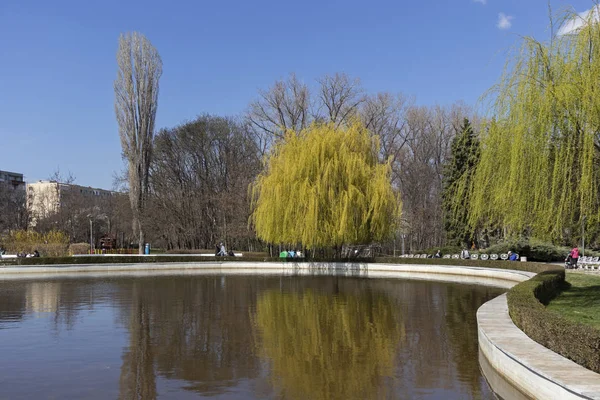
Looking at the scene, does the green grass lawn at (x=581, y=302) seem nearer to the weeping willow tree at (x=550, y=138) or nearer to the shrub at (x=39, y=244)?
the weeping willow tree at (x=550, y=138)

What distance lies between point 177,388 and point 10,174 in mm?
120351

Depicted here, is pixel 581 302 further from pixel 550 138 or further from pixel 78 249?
pixel 78 249

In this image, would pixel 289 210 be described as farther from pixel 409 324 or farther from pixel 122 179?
pixel 122 179

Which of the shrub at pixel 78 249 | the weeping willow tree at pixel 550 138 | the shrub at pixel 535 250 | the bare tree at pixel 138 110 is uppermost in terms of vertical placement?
the bare tree at pixel 138 110

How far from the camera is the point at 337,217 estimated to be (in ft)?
97.8

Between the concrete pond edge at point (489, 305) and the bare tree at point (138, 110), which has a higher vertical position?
the bare tree at point (138, 110)

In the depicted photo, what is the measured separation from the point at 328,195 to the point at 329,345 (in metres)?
19.6

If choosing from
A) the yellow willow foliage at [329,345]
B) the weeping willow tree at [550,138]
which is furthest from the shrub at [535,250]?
the weeping willow tree at [550,138]

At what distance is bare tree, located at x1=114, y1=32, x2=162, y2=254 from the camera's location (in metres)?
46.3

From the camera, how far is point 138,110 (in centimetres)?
4688

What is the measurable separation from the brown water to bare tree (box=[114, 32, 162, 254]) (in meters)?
27.1

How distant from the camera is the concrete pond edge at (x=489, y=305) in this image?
6.49 metres

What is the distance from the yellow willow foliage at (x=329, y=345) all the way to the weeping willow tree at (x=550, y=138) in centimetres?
430

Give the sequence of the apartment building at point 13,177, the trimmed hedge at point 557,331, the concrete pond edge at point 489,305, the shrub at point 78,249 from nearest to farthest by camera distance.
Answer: the concrete pond edge at point 489,305 < the trimmed hedge at point 557,331 < the shrub at point 78,249 < the apartment building at point 13,177
